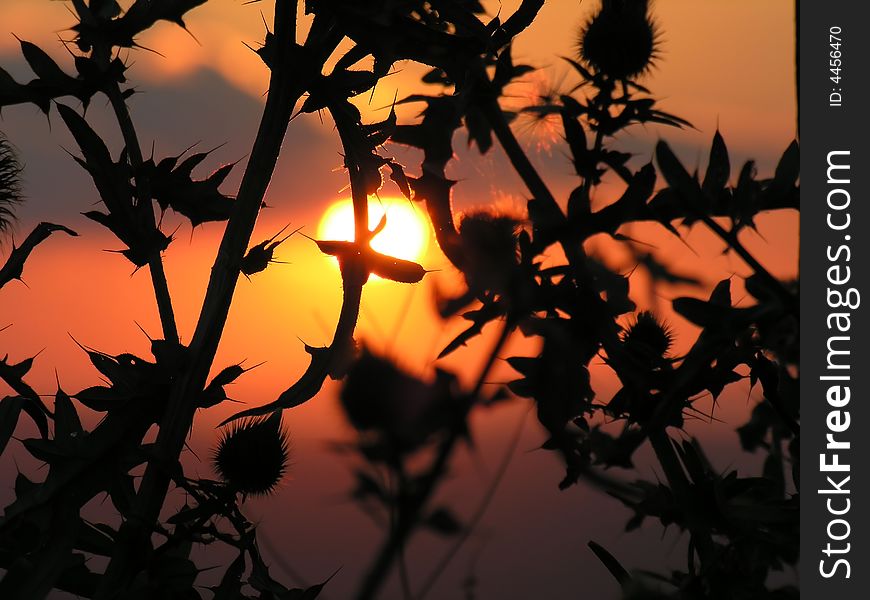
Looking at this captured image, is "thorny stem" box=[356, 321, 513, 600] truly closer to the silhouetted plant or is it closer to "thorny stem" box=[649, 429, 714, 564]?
the silhouetted plant

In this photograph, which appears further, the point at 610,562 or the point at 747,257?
the point at 610,562

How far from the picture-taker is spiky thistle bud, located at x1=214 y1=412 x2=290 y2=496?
184cm

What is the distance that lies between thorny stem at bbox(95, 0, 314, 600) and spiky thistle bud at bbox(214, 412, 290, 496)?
34 cm

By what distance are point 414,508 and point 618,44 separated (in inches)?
91.2

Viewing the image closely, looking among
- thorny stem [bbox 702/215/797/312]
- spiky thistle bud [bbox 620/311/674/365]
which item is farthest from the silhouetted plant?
spiky thistle bud [bbox 620/311/674/365]

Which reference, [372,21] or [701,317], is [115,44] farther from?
[701,317]

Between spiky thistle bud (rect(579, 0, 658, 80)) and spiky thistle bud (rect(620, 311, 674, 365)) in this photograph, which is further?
spiky thistle bud (rect(579, 0, 658, 80))

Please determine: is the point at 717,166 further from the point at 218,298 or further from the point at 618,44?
the point at 618,44

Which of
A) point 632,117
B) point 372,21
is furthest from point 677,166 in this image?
point 632,117

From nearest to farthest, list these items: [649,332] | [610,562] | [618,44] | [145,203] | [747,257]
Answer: [747,257] → [610,562] → [145,203] → [649,332] → [618,44]

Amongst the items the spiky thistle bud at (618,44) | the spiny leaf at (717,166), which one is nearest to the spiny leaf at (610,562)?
the spiny leaf at (717,166)

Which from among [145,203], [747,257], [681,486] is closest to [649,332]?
[681,486]

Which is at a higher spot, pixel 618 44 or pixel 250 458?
pixel 618 44

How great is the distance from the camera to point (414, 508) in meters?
0.33
